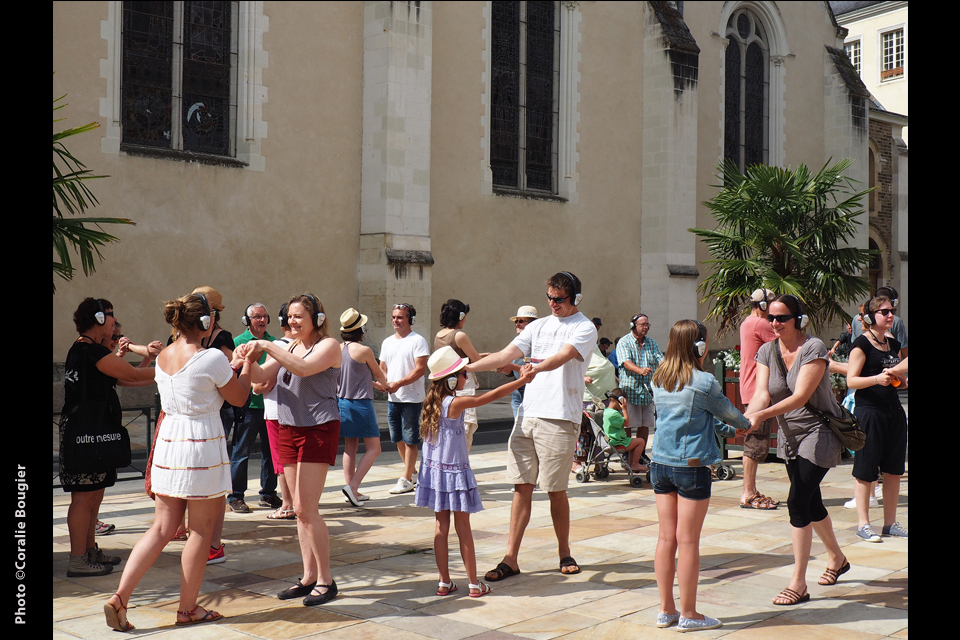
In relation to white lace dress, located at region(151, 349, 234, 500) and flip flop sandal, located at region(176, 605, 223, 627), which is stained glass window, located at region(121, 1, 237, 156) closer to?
white lace dress, located at region(151, 349, 234, 500)

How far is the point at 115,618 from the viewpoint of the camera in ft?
15.3

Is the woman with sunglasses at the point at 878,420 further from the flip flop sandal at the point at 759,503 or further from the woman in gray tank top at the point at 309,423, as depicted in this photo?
the woman in gray tank top at the point at 309,423

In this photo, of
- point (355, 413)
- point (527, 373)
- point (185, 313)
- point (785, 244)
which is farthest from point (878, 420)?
point (785, 244)

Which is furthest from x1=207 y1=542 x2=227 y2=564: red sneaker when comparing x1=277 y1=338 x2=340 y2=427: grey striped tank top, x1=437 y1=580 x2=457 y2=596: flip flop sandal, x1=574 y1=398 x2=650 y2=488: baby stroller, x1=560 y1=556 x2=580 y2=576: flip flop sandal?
x1=574 y1=398 x2=650 y2=488: baby stroller

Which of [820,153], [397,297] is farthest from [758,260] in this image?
[820,153]

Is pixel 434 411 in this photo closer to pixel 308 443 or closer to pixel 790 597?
pixel 308 443

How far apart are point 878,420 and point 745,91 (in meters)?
20.2

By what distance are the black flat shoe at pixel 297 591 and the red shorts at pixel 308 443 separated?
2.37 feet

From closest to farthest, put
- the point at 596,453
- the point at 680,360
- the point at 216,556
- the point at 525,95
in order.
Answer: the point at 680,360 → the point at 216,556 → the point at 596,453 → the point at 525,95

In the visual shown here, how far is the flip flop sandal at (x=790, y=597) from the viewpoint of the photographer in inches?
204

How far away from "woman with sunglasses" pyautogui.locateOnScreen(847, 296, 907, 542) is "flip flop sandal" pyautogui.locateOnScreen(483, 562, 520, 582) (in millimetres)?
2789

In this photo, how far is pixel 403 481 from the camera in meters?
8.78
